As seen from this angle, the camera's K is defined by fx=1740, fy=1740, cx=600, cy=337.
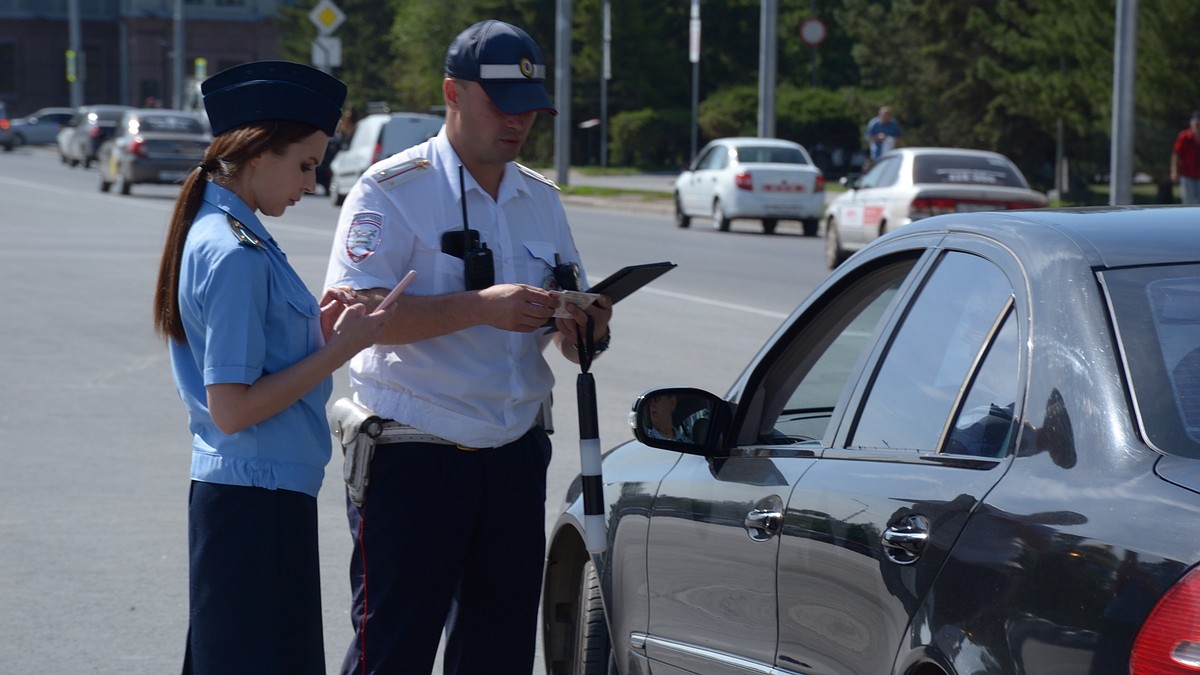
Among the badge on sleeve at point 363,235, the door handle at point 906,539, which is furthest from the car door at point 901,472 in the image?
the badge on sleeve at point 363,235

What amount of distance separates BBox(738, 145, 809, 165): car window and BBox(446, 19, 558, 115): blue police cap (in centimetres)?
2343

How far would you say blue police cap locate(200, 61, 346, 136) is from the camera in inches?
134

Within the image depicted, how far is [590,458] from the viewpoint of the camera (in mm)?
3867

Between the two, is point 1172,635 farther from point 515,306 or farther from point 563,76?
point 563,76

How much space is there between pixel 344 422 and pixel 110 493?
14.9 ft

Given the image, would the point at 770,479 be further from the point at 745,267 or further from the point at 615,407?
the point at 745,267

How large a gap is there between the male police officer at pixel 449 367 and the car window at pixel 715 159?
77.0 feet

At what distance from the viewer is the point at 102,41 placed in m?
95.0

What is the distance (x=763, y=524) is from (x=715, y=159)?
24.5 m

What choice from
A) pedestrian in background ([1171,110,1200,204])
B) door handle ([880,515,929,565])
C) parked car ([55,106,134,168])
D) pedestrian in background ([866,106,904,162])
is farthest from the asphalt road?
parked car ([55,106,134,168])

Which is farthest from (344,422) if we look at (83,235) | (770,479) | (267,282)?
(83,235)

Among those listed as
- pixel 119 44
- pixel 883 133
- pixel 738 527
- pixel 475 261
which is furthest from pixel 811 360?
pixel 119 44

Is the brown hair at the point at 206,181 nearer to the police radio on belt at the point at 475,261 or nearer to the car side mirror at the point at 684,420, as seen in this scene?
the police radio on belt at the point at 475,261

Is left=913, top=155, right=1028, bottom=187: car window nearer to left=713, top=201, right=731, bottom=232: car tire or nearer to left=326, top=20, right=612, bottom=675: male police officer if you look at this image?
left=713, top=201, right=731, bottom=232: car tire
